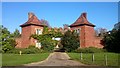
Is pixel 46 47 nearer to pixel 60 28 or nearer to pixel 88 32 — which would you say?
pixel 60 28

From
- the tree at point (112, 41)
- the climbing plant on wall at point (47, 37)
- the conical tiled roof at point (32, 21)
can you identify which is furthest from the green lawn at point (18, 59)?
the conical tiled roof at point (32, 21)

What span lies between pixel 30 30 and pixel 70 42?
32.9 feet

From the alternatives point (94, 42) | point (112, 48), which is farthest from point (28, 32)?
point (112, 48)

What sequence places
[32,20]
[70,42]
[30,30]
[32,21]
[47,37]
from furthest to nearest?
[32,20]
[32,21]
[30,30]
[47,37]
[70,42]

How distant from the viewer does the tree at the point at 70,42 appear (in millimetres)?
43438

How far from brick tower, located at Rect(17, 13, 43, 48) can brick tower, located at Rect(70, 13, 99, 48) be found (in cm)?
780

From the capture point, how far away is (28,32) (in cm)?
4856

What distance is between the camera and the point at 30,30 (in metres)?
48.1

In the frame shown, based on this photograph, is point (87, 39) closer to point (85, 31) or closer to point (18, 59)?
point (85, 31)

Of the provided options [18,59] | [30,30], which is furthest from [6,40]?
[18,59]

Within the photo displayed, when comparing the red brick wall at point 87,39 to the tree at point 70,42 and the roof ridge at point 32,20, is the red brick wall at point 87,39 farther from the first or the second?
the roof ridge at point 32,20

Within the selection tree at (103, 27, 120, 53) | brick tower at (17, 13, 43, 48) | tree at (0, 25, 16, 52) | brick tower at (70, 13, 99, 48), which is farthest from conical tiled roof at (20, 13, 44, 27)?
tree at (103, 27, 120, 53)

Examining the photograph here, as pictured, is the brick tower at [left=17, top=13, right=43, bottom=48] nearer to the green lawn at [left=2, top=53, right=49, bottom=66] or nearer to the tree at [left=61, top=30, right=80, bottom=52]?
the tree at [left=61, top=30, right=80, bottom=52]

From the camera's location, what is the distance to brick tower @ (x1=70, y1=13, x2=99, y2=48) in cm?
4725
